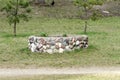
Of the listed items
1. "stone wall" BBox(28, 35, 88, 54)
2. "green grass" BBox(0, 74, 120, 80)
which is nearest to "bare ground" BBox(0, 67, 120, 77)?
"green grass" BBox(0, 74, 120, 80)

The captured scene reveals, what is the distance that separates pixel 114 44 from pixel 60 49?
9.70 ft

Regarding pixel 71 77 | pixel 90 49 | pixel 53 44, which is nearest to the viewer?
pixel 71 77

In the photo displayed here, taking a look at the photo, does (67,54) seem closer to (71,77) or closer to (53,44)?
(53,44)

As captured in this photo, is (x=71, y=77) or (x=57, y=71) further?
(x=57, y=71)

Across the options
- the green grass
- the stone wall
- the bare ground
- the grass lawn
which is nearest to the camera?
the green grass

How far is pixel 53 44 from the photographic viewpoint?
1630 centimetres

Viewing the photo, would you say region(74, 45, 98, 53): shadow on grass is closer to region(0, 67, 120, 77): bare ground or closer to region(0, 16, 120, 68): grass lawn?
region(0, 16, 120, 68): grass lawn

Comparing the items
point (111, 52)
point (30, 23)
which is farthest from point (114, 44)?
point (30, 23)

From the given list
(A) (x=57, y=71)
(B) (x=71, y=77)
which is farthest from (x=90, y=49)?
(B) (x=71, y=77)

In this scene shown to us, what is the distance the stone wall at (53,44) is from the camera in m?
16.3

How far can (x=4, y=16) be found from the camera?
28.4 metres

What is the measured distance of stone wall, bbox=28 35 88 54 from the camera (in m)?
16.3

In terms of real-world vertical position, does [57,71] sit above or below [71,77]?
below

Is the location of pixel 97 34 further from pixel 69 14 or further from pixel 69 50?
pixel 69 14
